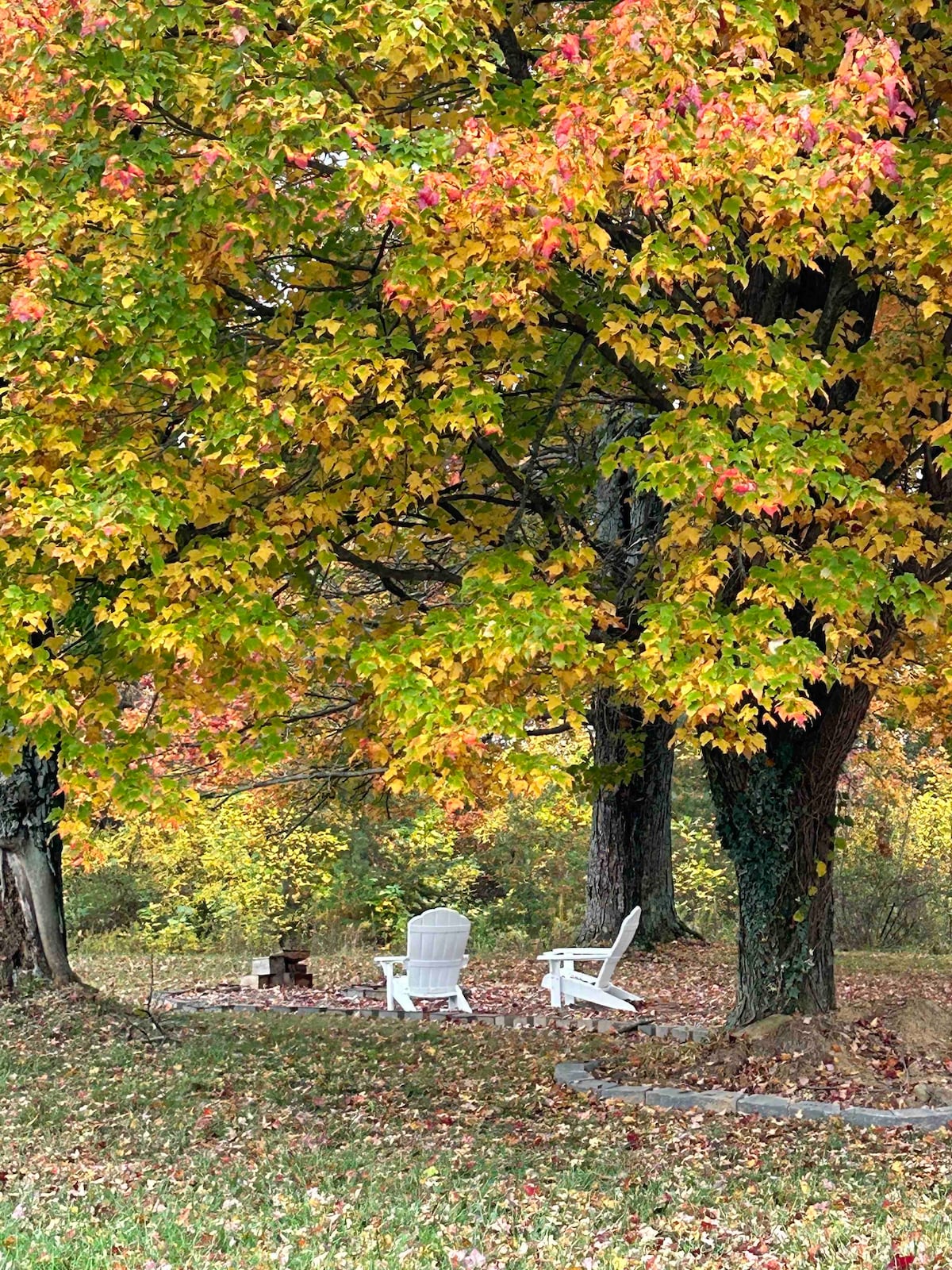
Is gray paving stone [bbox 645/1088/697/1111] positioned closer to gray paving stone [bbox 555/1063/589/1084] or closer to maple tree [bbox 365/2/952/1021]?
gray paving stone [bbox 555/1063/589/1084]

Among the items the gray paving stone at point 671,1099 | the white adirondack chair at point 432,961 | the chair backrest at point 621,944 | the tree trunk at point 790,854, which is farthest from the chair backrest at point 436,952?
the gray paving stone at point 671,1099

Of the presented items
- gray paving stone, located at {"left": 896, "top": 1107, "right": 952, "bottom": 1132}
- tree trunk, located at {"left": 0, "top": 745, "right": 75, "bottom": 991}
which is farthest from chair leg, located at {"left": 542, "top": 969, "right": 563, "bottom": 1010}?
gray paving stone, located at {"left": 896, "top": 1107, "right": 952, "bottom": 1132}

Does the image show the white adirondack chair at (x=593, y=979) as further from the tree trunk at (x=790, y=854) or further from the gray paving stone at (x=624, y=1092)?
the gray paving stone at (x=624, y=1092)

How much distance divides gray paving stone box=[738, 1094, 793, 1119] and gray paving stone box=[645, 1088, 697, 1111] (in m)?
0.29

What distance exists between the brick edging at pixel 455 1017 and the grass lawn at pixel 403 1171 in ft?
2.97

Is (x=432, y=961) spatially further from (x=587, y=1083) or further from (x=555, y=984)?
(x=587, y=1083)

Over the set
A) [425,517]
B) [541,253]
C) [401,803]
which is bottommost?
[401,803]

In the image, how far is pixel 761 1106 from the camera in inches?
284

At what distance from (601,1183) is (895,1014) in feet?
12.1

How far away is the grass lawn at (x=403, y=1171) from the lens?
449 centimetres

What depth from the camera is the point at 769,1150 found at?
6.36 metres

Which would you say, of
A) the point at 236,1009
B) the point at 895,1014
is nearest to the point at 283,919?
the point at 236,1009

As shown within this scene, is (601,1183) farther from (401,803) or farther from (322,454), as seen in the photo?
(401,803)

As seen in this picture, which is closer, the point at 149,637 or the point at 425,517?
the point at 149,637
